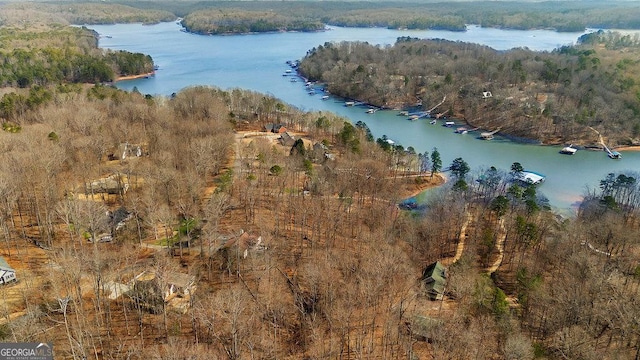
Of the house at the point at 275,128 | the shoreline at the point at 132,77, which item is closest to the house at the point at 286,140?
the house at the point at 275,128

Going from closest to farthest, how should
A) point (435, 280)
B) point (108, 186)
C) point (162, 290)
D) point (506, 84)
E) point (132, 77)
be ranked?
point (162, 290)
point (435, 280)
point (108, 186)
point (506, 84)
point (132, 77)

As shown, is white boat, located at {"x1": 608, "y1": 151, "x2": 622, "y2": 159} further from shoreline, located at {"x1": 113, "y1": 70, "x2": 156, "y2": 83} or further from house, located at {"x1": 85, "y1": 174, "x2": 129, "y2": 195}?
shoreline, located at {"x1": 113, "y1": 70, "x2": 156, "y2": 83}

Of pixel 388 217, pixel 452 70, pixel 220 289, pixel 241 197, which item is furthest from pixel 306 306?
pixel 452 70

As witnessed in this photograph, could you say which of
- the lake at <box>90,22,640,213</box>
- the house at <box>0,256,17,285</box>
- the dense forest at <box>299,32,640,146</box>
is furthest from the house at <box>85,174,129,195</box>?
the dense forest at <box>299,32,640,146</box>

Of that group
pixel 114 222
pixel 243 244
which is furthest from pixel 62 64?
pixel 243 244

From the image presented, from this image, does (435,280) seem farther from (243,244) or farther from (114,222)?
(114,222)

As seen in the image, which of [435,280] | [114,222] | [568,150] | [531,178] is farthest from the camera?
[568,150]

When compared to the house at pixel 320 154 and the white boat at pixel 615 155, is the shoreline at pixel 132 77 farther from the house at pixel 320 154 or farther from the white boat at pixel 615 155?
the white boat at pixel 615 155
